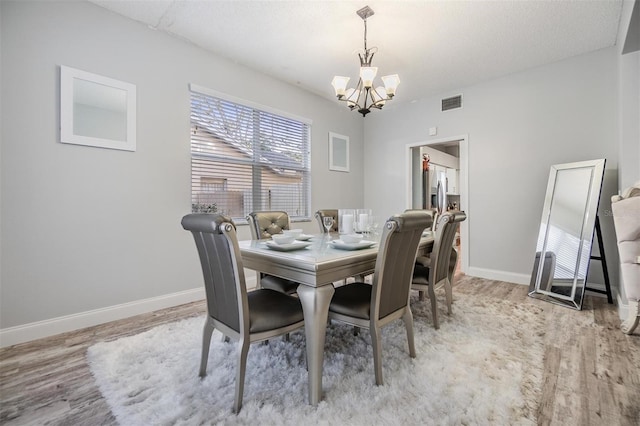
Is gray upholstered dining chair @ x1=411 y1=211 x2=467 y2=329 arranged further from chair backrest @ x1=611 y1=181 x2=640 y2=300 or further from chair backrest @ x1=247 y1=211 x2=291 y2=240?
chair backrest @ x1=247 y1=211 x2=291 y2=240

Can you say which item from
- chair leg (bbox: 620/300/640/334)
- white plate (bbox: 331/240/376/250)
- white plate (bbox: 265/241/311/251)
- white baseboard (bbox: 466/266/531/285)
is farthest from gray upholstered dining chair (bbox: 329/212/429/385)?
white baseboard (bbox: 466/266/531/285)

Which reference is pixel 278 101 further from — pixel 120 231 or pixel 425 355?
pixel 425 355

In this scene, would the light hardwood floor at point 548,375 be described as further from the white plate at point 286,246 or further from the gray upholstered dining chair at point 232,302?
the white plate at point 286,246

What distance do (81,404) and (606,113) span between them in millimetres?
5158

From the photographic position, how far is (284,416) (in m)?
1.35

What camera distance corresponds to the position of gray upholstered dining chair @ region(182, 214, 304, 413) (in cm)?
136

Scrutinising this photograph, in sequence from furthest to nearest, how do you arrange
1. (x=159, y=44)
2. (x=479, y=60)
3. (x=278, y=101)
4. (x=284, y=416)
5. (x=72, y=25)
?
(x=278, y=101) → (x=479, y=60) → (x=159, y=44) → (x=72, y=25) → (x=284, y=416)

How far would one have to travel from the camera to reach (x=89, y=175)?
2445 millimetres

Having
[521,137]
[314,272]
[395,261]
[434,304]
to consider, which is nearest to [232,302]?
[314,272]

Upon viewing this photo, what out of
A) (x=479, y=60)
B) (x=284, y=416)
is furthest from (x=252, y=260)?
(x=479, y=60)

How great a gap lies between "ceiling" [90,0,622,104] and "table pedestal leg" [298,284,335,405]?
235 centimetres

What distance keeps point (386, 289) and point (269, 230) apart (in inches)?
56.2

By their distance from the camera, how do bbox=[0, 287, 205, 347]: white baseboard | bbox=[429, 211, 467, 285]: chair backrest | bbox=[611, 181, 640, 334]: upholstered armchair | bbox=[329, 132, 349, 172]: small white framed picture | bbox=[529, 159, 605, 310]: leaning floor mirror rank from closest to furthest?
bbox=[611, 181, 640, 334]: upholstered armchair, bbox=[0, 287, 205, 347]: white baseboard, bbox=[429, 211, 467, 285]: chair backrest, bbox=[529, 159, 605, 310]: leaning floor mirror, bbox=[329, 132, 349, 172]: small white framed picture

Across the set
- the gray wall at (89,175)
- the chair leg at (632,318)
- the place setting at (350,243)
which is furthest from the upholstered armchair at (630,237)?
the gray wall at (89,175)
